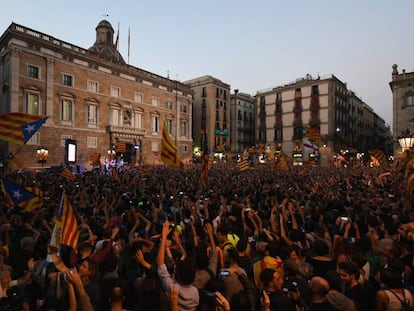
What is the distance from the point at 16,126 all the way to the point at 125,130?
2999 centimetres

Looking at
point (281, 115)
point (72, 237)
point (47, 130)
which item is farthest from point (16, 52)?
point (281, 115)

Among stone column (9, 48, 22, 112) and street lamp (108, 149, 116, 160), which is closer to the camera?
stone column (9, 48, 22, 112)

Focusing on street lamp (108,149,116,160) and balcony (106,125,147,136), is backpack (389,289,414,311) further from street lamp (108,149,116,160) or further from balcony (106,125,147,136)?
balcony (106,125,147,136)

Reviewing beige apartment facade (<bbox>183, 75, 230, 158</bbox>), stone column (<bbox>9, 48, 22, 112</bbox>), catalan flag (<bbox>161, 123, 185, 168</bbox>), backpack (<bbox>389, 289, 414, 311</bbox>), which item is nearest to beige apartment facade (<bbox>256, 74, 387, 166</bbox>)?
beige apartment facade (<bbox>183, 75, 230, 158</bbox>)

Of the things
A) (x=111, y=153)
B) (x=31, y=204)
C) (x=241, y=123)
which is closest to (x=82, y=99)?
(x=111, y=153)

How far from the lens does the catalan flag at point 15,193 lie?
6609mm

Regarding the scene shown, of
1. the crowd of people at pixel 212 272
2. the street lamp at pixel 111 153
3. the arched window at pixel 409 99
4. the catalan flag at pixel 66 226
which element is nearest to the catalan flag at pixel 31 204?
the crowd of people at pixel 212 272

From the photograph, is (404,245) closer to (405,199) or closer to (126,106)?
(405,199)

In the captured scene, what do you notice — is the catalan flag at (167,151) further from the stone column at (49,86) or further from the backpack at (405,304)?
the stone column at (49,86)

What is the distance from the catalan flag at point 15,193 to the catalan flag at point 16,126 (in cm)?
162

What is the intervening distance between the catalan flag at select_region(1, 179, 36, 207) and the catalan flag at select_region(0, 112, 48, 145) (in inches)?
63.7

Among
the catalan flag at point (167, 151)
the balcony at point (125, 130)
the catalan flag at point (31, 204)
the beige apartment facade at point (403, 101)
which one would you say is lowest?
the catalan flag at point (31, 204)

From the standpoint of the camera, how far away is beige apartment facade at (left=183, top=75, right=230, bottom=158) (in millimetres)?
57188

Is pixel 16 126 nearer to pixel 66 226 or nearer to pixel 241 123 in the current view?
pixel 66 226
